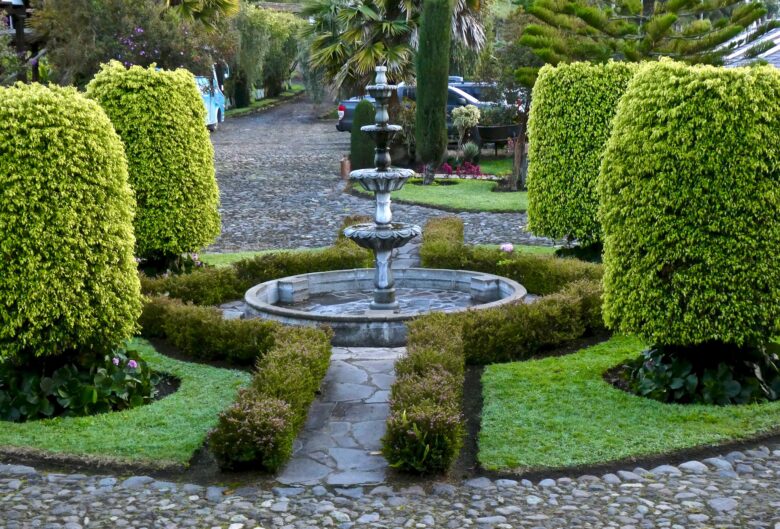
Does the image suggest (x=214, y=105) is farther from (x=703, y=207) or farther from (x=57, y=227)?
(x=703, y=207)

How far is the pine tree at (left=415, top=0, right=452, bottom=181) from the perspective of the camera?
21234 mm

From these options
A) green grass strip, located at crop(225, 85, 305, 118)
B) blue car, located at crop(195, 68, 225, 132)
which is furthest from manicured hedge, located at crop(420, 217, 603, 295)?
green grass strip, located at crop(225, 85, 305, 118)

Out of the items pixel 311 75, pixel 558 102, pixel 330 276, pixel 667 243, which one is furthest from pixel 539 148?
pixel 311 75

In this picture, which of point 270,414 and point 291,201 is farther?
point 291,201

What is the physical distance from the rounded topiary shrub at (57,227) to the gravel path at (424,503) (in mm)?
1136

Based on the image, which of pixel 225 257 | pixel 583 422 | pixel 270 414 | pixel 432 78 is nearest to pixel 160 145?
pixel 225 257

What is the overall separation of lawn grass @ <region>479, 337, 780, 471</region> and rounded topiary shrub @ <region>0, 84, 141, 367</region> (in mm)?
2813

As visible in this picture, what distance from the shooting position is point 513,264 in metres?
10.9

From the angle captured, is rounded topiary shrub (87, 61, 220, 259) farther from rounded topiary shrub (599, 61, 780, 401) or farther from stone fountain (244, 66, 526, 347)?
rounded topiary shrub (599, 61, 780, 401)

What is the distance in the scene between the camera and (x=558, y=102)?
11.6 meters

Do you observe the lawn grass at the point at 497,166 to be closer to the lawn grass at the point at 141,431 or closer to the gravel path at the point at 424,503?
the lawn grass at the point at 141,431

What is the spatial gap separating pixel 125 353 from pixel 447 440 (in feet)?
9.72

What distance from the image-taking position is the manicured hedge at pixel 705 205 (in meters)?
6.66

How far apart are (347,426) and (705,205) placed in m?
2.89
